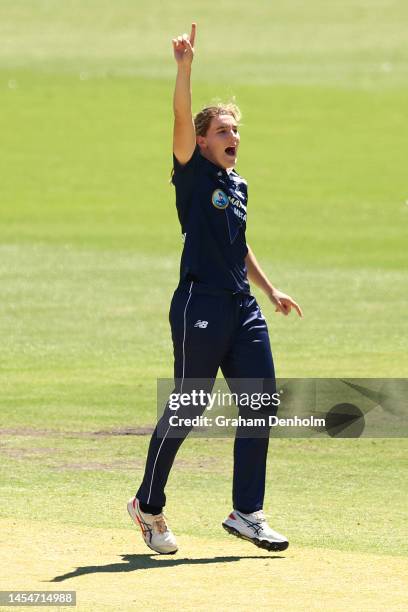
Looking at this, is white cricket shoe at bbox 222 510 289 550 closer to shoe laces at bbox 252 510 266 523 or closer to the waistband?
shoe laces at bbox 252 510 266 523

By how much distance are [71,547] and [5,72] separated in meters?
44.8

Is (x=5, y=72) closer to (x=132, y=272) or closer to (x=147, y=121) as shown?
(x=147, y=121)

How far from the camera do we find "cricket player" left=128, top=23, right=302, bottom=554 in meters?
8.35

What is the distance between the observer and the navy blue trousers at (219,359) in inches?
329

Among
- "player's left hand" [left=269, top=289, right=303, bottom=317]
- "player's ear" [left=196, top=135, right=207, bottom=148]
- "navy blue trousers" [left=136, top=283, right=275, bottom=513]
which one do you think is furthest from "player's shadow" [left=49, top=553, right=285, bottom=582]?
"player's ear" [left=196, top=135, right=207, bottom=148]

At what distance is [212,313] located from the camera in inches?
328

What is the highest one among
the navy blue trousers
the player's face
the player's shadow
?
the player's face

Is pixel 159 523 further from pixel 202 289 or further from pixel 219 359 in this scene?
pixel 202 289

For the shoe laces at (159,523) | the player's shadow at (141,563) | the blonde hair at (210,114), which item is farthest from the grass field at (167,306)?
the blonde hair at (210,114)

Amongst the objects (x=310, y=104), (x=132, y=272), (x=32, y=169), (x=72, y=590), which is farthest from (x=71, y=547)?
(x=310, y=104)

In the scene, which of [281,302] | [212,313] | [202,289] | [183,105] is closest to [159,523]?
[212,313]

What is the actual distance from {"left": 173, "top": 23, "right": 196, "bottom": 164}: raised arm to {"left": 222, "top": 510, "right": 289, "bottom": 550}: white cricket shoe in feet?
6.17

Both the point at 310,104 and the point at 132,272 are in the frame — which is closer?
the point at 132,272

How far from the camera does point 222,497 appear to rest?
9977 millimetres
